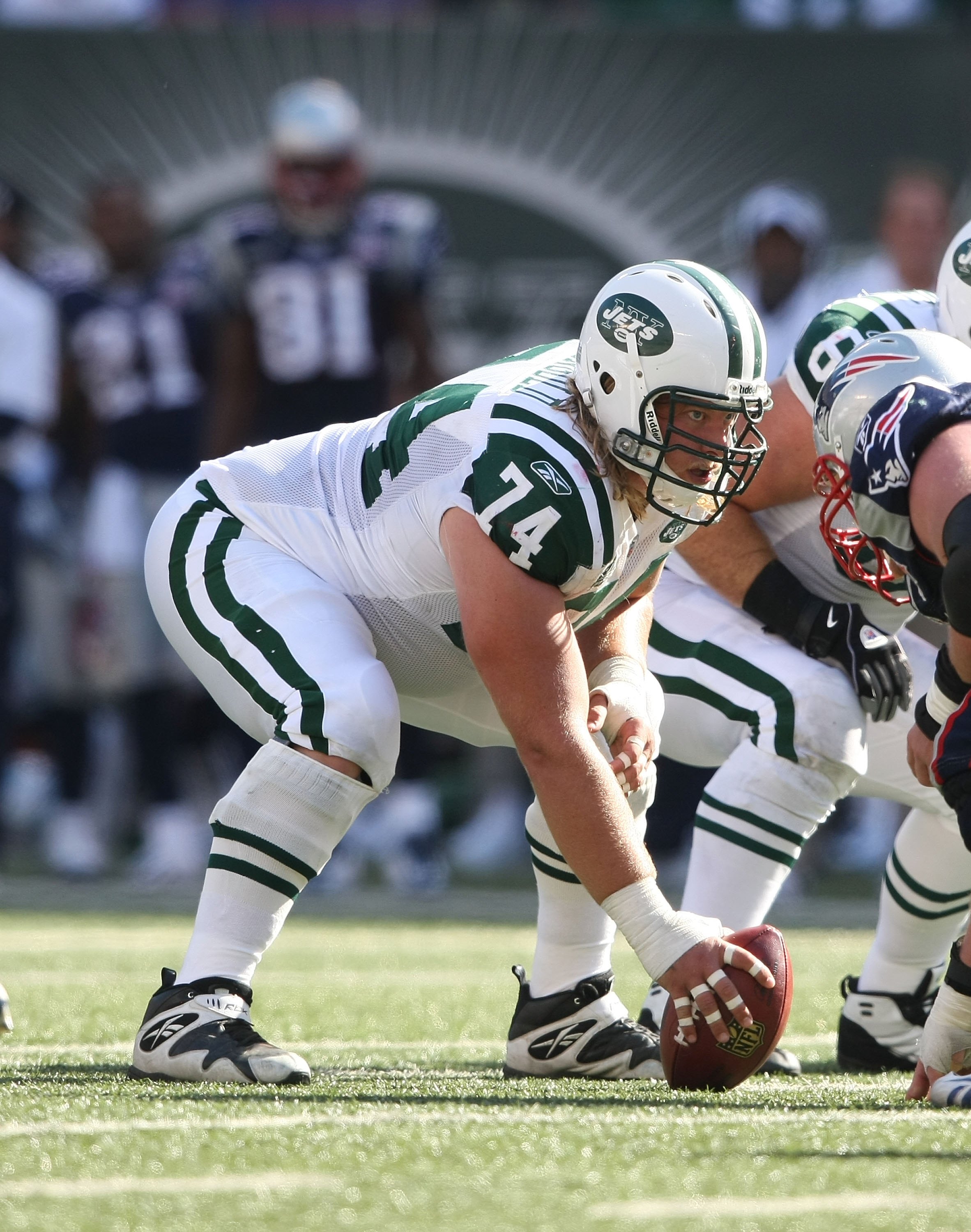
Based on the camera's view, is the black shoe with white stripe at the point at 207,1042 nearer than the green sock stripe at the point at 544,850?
Yes

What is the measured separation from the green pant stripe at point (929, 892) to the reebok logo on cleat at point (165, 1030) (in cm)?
142

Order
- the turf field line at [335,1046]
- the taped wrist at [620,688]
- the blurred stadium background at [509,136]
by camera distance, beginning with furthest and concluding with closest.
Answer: the blurred stadium background at [509,136]
the turf field line at [335,1046]
the taped wrist at [620,688]

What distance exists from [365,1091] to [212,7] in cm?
677

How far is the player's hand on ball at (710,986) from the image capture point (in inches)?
111

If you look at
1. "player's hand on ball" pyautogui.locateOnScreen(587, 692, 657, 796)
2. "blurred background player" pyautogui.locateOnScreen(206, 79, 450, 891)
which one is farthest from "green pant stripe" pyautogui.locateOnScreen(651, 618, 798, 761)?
"blurred background player" pyautogui.locateOnScreen(206, 79, 450, 891)

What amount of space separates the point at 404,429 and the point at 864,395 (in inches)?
→ 31.1

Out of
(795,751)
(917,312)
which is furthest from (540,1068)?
(917,312)

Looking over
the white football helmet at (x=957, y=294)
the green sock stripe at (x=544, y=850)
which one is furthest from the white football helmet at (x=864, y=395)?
the green sock stripe at (x=544, y=850)

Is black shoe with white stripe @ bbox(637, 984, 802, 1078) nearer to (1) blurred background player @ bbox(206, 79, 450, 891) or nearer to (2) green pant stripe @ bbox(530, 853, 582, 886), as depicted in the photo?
(2) green pant stripe @ bbox(530, 853, 582, 886)

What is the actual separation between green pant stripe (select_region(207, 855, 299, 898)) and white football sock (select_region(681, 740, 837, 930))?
2.59 feet

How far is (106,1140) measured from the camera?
2.38 meters

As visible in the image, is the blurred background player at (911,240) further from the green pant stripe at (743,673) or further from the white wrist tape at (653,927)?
the white wrist tape at (653,927)

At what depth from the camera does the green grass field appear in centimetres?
203

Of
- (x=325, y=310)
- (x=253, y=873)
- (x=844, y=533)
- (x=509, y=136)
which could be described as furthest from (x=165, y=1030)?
(x=509, y=136)
